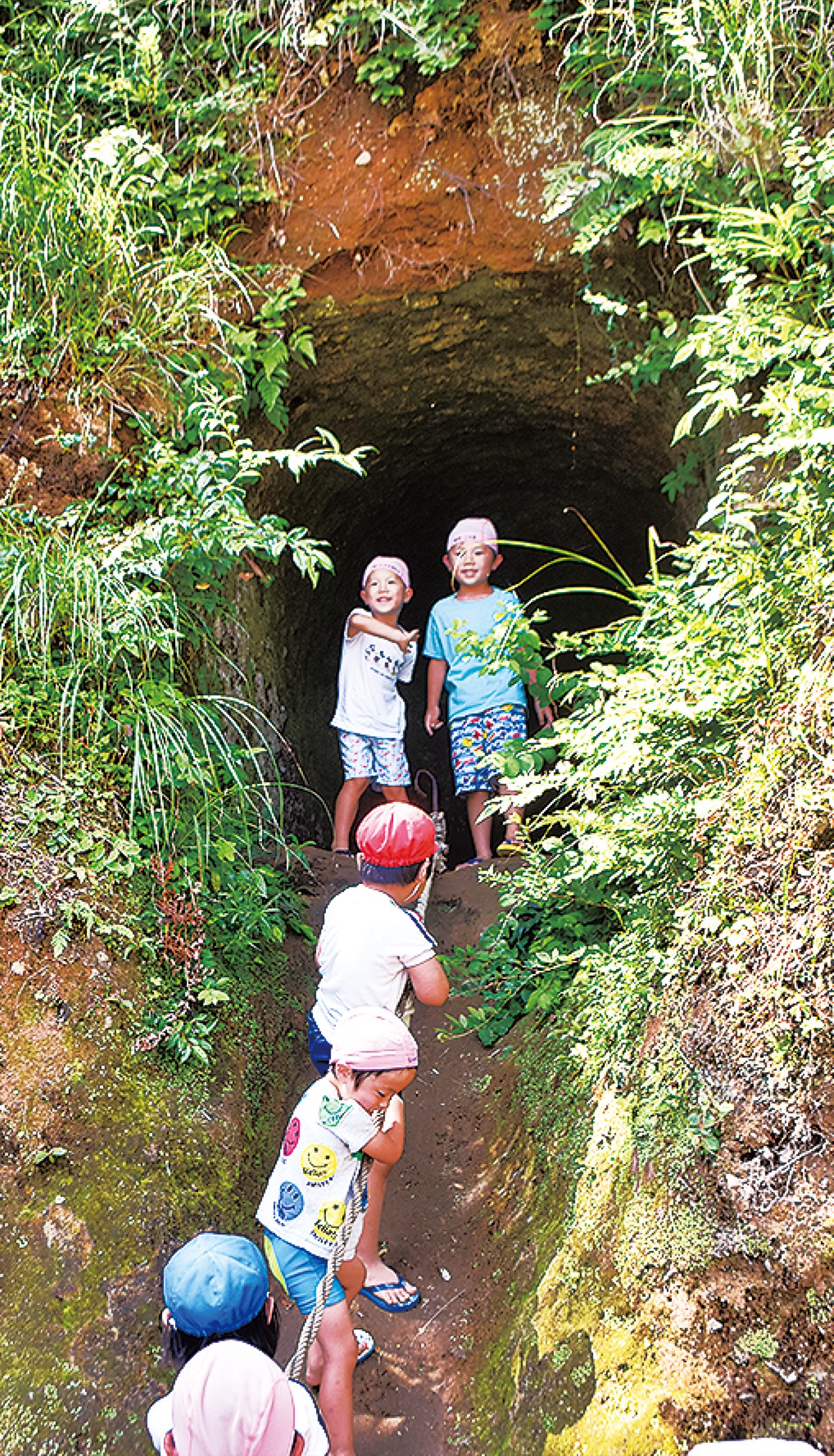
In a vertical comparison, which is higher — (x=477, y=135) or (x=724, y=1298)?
(x=477, y=135)

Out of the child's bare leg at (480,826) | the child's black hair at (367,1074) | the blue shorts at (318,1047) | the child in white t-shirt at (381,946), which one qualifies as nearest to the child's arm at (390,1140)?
the child's black hair at (367,1074)

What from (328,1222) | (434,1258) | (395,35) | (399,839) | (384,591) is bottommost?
(434,1258)

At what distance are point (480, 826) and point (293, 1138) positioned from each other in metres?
2.87

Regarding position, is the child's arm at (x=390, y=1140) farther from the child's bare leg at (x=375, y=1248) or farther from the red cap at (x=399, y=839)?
the red cap at (x=399, y=839)

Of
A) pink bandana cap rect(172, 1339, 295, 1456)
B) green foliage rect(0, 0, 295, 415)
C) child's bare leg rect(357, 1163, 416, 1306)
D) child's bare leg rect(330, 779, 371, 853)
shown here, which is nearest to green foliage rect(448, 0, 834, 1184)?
child's bare leg rect(357, 1163, 416, 1306)

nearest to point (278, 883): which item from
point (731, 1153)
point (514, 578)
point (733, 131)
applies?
point (731, 1153)

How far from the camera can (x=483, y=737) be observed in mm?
5422

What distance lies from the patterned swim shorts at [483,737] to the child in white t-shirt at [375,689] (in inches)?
17.4

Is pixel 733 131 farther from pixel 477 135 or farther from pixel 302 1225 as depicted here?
pixel 302 1225

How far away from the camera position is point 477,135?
4.81 m

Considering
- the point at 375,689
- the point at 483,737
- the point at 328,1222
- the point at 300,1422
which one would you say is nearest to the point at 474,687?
the point at 483,737

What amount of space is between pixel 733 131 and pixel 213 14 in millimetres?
2652

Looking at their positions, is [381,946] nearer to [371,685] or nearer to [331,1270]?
[331,1270]

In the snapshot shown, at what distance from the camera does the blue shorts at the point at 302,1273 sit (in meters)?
2.37
